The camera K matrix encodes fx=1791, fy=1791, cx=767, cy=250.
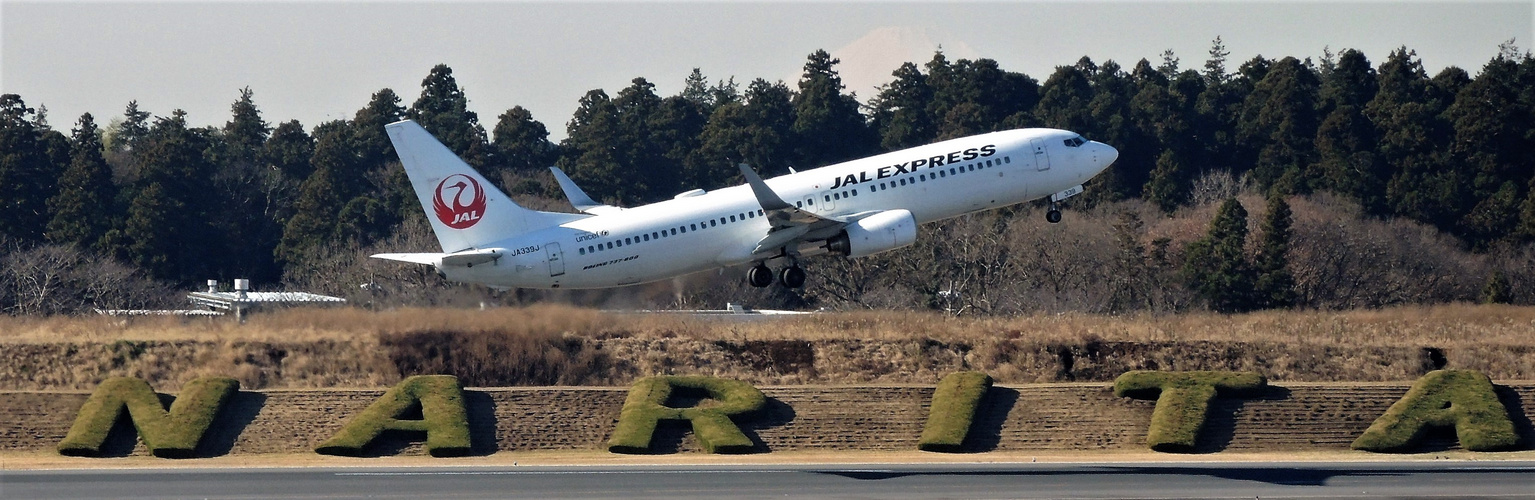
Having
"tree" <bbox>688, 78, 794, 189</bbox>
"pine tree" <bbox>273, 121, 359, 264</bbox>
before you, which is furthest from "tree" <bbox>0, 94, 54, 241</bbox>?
"tree" <bbox>688, 78, 794, 189</bbox>

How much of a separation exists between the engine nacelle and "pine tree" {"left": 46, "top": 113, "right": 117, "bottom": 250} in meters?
68.2

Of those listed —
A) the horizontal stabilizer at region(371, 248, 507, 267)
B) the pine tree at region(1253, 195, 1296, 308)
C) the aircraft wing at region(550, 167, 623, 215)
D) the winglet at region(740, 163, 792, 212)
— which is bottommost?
the pine tree at region(1253, 195, 1296, 308)

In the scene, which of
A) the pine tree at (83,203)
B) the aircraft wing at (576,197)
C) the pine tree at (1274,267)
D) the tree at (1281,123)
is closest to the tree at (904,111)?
the tree at (1281,123)

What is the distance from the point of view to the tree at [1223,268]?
3730 inches

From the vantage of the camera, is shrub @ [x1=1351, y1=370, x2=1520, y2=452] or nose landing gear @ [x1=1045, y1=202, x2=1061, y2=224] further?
nose landing gear @ [x1=1045, y1=202, x2=1061, y2=224]

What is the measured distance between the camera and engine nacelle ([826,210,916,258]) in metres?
62.7

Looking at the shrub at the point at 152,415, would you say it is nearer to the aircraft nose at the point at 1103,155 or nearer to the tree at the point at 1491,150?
the aircraft nose at the point at 1103,155

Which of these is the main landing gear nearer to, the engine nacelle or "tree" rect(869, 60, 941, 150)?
the engine nacelle

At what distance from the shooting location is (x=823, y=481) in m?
47.7

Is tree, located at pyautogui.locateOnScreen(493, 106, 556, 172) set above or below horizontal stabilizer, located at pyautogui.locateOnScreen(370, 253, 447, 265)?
above

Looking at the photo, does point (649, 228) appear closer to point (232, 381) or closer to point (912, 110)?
point (232, 381)

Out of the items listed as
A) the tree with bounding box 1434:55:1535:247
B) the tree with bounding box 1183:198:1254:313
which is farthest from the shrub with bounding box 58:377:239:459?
the tree with bounding box 1434:55:1535:247

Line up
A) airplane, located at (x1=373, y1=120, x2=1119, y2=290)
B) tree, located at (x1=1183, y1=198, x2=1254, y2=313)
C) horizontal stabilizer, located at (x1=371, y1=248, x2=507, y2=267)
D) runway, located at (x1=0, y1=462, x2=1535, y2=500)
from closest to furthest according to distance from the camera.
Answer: runway, located at (x1=0, y1=462, x2=1535, y2=500) < horizontal stabilizer, located at (x1=371, y1=248, x2=507, y2=267) < airplane, located at (x1=373, y1=120, x2=1119, y2=290) < tree, located at (x1=1183, y1=198, x2=1254, y2=313)

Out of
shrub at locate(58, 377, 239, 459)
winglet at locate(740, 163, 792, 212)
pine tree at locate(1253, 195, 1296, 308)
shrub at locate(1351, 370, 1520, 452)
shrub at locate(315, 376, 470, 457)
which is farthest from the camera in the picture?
pine tree at locate(1253, 195, 1296, 308)
